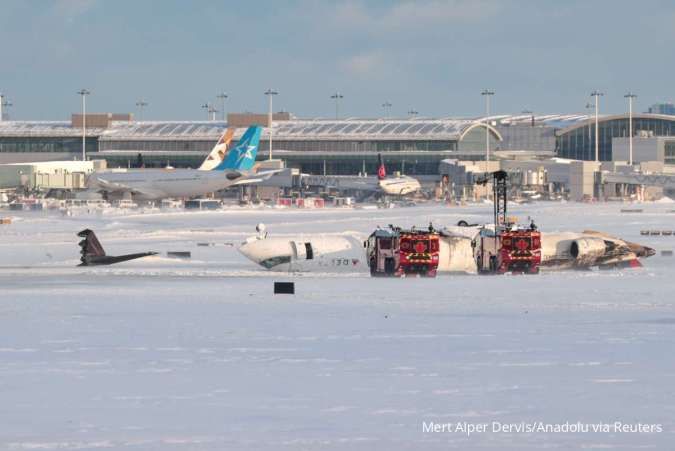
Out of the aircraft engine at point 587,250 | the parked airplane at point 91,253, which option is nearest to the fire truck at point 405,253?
the aircraft engine at point 587,250

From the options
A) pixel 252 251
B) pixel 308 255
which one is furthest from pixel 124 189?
pixel 308 255

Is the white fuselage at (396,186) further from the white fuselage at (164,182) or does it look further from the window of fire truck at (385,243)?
the window of fire truck at (385,243)

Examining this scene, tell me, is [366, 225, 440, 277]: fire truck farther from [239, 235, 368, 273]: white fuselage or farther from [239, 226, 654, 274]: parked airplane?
[239, 235, 368, 273]: white fuselage

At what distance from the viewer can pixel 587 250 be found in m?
58.8

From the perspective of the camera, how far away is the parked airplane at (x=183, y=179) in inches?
5591

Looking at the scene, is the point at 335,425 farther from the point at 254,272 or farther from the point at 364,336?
the point at 254,272

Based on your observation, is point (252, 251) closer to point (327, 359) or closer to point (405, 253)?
point (405, 253)

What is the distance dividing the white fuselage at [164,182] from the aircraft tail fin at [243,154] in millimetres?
2608

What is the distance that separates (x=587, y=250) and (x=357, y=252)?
10465 mm

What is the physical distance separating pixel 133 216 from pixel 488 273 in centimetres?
6469

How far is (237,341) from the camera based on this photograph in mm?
33562

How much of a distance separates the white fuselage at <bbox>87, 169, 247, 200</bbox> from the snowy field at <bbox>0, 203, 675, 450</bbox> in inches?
3325

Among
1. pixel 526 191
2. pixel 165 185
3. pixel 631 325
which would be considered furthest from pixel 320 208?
pixel 631 325

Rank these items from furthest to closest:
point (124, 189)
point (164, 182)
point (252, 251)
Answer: point (124, 189)
point (164, 182)
point (252, 251)
